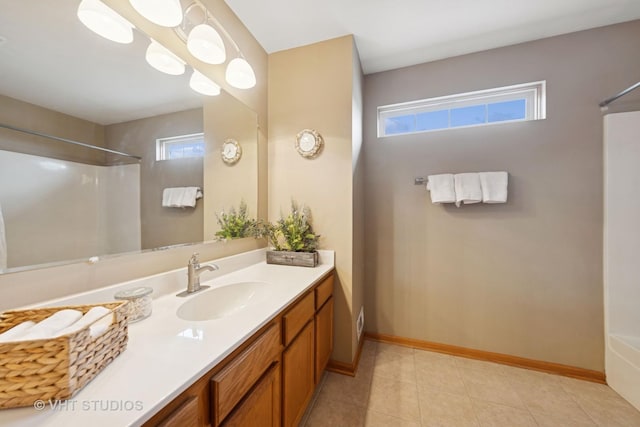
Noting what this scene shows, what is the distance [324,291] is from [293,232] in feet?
1.50

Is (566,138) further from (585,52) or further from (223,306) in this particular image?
(223,306)

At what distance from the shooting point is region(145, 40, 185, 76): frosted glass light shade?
3.34ft

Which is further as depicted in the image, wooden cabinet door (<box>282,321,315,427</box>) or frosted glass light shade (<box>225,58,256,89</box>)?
frosted glass light shade (<box>225,58,256,89</box>)

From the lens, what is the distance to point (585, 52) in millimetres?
1607

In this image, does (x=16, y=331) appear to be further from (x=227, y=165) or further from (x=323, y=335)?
(x=323, y=335)

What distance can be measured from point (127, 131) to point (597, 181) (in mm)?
2818

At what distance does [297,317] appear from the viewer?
1082mm

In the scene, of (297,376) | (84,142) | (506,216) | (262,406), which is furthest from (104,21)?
(506,216)

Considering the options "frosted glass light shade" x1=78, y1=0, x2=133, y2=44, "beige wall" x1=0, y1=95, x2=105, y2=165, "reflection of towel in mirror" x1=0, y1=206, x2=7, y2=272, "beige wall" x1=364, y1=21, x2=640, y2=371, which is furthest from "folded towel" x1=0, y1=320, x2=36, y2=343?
"beige wall" x1=364, y1=21, x2=640, y2=371

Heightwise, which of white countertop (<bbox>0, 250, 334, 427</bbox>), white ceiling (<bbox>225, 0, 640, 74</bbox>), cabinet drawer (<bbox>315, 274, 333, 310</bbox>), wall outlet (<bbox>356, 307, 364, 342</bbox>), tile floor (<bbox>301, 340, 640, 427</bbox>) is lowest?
tile floor (<bbox>301, 340, 640, 427</bbox>)

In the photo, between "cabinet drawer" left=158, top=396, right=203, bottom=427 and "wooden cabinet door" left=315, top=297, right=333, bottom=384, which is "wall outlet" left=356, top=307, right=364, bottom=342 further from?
"cabinet drawer" left=158, top=396, right=203, bottom=427

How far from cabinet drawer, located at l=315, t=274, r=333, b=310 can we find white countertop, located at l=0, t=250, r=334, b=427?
0.82ft

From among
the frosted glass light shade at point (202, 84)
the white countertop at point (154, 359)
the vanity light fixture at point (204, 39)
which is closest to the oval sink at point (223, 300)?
the white countertop at point (154, 359)
